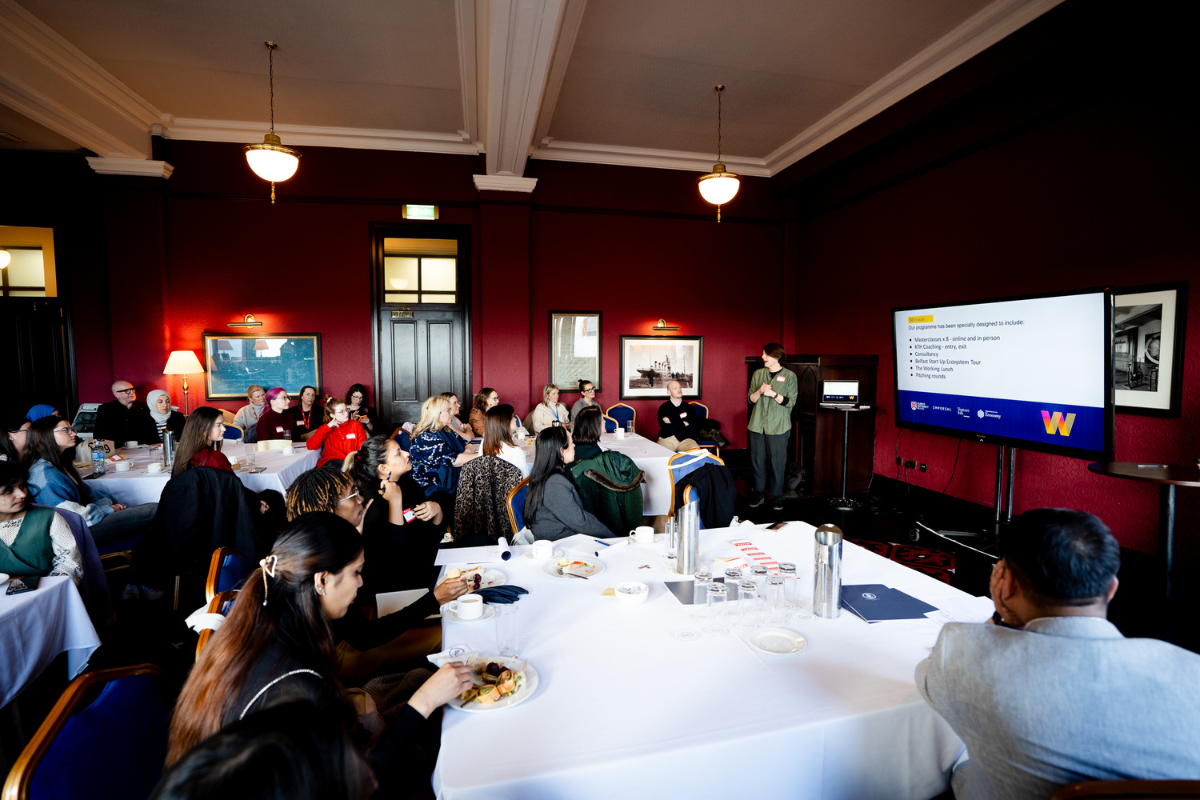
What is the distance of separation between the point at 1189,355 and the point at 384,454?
532 cm

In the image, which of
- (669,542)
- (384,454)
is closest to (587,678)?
(669,542)

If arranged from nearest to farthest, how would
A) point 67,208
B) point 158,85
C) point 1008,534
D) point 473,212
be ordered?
point 1008,534 < point 158,85 < point 67,208 < point 473,212

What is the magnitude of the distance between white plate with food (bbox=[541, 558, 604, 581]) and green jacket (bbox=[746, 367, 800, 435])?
459cm

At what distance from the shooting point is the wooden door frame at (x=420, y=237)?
7.19 metres

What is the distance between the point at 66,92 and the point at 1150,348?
9.49 meters

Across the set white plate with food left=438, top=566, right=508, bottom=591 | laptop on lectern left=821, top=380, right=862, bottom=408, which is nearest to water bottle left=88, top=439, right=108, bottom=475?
white plate with food left=438, top=566, right=508, bottom=591

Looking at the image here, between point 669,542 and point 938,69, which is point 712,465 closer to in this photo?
point 669,542

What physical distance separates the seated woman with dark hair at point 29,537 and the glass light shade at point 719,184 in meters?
5.41

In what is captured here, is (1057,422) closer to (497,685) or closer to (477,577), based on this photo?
(477,577)

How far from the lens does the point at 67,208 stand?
6.35 meters

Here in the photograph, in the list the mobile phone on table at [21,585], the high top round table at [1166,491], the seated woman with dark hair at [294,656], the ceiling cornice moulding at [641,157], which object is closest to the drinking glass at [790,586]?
the seated woman with dark hair at [294,656]

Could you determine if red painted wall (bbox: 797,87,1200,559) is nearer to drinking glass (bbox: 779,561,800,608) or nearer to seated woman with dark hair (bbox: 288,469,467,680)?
drinking glass (bbox: 779,561,800,608)

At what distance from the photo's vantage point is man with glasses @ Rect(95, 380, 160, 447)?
5.73 m

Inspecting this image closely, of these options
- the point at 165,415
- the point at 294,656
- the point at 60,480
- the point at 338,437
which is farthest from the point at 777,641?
the point at 165,415
